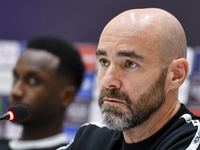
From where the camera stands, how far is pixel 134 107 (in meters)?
1.33

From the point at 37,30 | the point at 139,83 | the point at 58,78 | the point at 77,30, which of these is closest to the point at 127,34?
the point at 139,83

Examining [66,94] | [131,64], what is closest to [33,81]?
[66,94]

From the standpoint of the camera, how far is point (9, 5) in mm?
3512

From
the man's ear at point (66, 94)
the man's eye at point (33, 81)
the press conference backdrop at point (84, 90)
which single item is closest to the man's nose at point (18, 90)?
the man's eye at point (33, 81)

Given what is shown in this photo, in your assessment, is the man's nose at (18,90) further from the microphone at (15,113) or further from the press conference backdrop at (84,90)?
the microphone at (15,113)

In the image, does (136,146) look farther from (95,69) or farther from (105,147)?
(95,69)

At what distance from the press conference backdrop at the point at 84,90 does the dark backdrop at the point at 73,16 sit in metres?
0.10

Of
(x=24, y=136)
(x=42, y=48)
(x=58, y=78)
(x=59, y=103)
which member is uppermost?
(x=42, y=48)

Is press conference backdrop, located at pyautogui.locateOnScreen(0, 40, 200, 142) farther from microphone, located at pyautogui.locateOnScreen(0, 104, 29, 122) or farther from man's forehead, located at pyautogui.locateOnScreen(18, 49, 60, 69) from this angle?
microphone, located at pyautogui.locateOnScreen(0, 104, 29, 122)

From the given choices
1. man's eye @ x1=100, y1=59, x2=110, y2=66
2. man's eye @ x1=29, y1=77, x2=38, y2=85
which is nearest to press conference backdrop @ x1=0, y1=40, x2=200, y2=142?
man's eye @ x1=29, y1=77, x2=38, y2=85

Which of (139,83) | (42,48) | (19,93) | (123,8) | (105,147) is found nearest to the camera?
(139,83)

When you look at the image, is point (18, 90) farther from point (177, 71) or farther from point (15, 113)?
point (177, 71)

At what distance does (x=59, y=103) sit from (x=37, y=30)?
3.83ft

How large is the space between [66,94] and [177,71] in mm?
1282
